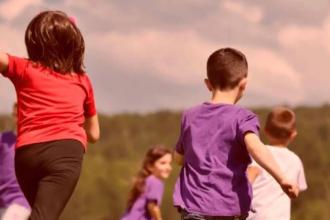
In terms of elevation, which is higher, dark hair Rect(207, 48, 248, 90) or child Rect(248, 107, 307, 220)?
dark hair Rect(207, 48, 248, 90)

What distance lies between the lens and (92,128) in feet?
19.5

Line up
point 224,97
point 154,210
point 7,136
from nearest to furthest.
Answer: point 224,97, point 7,136, point 154,210

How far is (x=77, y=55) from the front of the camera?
5.71 metres

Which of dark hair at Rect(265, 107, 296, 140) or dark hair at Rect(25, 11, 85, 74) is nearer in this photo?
dark hair at Rect(25, 11, 85, 74)

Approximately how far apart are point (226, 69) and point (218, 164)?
0.53 metres

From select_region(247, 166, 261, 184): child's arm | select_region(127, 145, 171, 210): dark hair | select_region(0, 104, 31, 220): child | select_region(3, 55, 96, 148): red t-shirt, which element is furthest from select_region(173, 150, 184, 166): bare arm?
select_region(127, 145, 171, 210): dark hair

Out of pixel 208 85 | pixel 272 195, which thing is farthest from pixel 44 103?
pixel 272 195

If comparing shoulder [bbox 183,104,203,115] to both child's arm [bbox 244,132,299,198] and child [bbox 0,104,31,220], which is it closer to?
child's arm [bbox 244,132,299,198]

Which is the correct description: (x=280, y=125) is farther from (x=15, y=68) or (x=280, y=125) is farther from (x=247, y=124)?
(x=15, y=68)

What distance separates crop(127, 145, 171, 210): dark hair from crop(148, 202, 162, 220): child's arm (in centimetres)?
23

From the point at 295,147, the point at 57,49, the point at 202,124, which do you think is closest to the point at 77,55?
the point at 57,49

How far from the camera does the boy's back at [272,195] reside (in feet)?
23.7

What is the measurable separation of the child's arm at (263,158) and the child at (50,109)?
34.6 inches

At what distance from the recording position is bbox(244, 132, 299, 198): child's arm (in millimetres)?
5551
